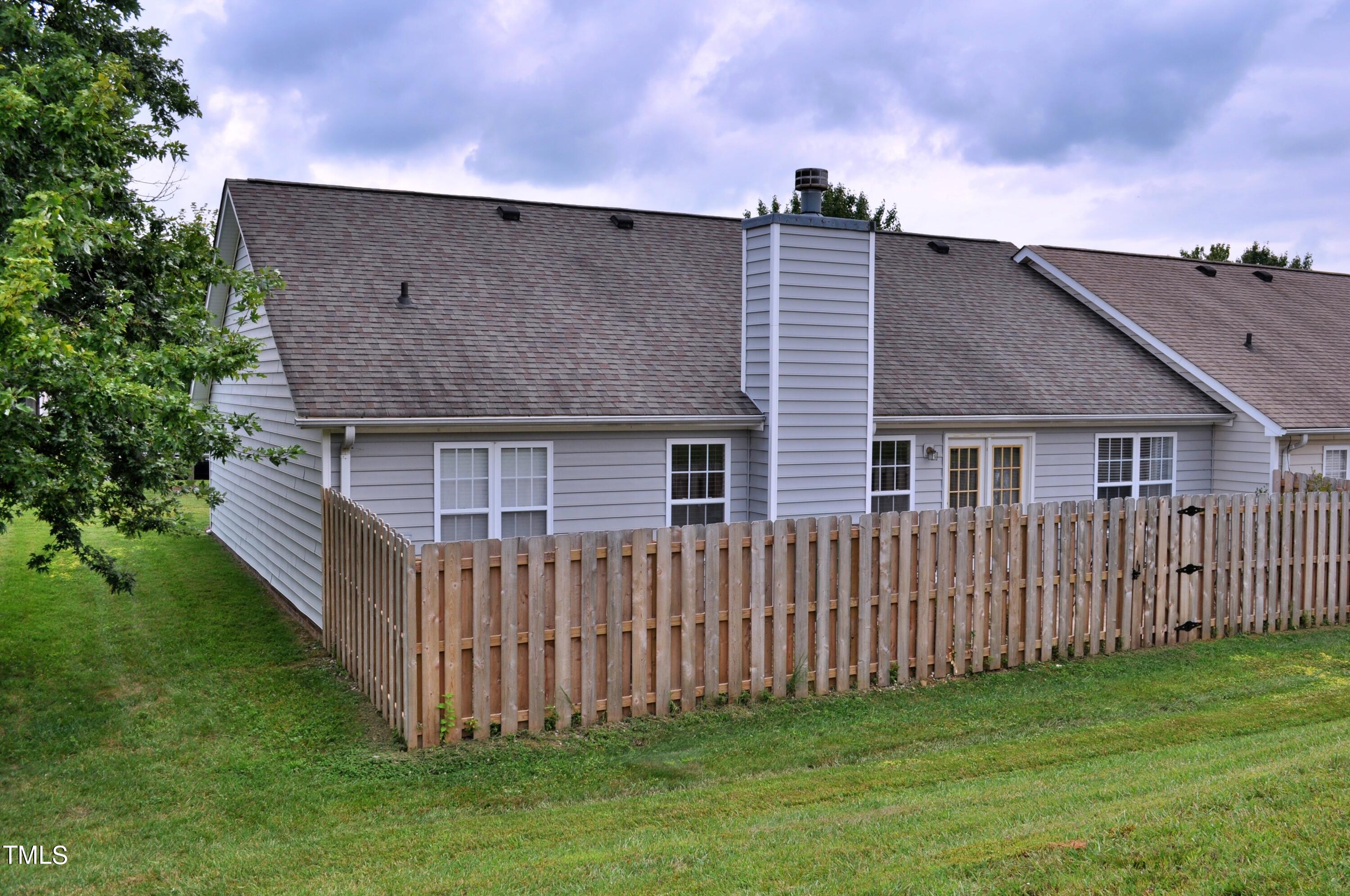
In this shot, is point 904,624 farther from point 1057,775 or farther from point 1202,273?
point 1202,273

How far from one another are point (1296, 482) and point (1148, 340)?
4.29 m

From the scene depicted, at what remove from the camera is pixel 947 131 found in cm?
2261

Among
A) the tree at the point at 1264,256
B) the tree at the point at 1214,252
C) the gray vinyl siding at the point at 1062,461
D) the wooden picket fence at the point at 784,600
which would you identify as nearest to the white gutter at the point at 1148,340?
the gray vinyl siding at the point at 1062,461

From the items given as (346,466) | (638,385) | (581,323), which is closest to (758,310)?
(638,385)

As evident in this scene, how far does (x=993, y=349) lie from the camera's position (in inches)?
673

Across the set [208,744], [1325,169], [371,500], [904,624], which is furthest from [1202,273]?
[208,744]

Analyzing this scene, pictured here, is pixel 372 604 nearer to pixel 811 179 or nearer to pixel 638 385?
pixel 638 385

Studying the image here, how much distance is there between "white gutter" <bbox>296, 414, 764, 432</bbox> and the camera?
36.8 feet

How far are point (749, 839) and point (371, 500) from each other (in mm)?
7367

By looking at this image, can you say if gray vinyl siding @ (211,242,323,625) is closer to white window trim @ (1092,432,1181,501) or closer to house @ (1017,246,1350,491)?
white window trim @ (1092,432,1181,501)

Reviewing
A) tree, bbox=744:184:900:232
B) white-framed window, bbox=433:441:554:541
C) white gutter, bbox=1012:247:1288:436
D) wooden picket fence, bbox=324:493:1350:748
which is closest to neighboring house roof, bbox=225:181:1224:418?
white gutter, bbox=1012:247:1288:436

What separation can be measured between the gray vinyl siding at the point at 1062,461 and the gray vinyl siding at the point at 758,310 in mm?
2225

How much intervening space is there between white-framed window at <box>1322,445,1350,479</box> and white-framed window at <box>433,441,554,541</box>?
13.7 metres

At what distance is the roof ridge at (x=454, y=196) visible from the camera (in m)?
15.4
